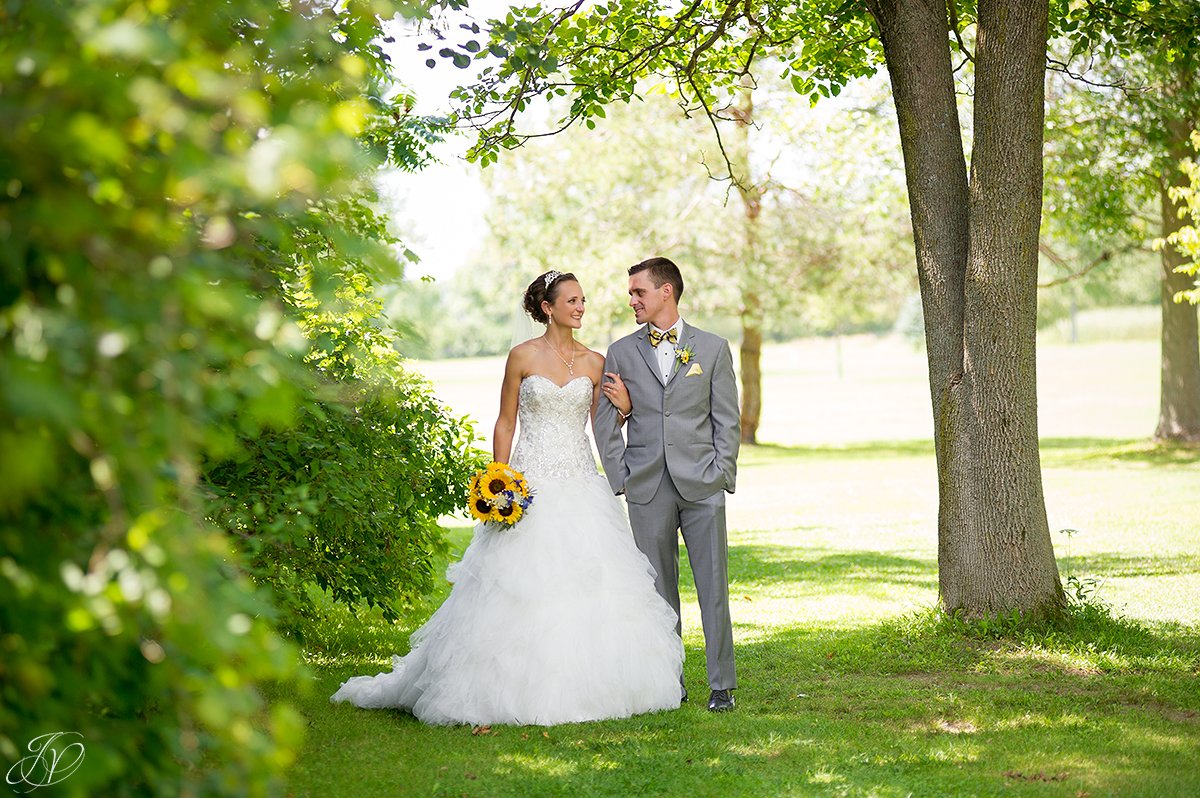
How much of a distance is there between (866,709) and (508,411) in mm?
2597

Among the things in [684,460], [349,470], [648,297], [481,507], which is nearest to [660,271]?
[648,297]

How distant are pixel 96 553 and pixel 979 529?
6.01m

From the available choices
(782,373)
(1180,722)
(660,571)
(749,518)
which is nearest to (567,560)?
(660,571)

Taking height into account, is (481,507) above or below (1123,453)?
above

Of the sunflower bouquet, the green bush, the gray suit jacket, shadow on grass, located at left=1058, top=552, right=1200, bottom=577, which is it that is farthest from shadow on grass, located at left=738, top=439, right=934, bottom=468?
the sunflower bouquet

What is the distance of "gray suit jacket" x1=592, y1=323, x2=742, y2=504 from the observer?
634 centimetres

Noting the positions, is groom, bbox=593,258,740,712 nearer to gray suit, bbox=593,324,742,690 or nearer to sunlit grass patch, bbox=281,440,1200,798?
gray suit, bbox=593,324,742,690

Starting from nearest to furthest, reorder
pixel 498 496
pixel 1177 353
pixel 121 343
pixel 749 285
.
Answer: pixel 121 343 → pixel 498 496 → pixel 1177 353 → pixel 749 285

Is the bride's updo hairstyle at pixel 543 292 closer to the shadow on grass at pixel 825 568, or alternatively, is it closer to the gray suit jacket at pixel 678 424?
the gray suit jacket at pixel 678 424

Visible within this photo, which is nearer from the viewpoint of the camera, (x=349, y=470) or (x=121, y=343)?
(x=121, y=343)

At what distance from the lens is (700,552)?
6375mm

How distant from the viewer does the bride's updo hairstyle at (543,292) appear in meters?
6.64

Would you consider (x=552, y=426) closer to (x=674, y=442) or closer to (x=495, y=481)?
(x=495, y=481)

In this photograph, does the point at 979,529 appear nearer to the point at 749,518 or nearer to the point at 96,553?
the point at 96,553
